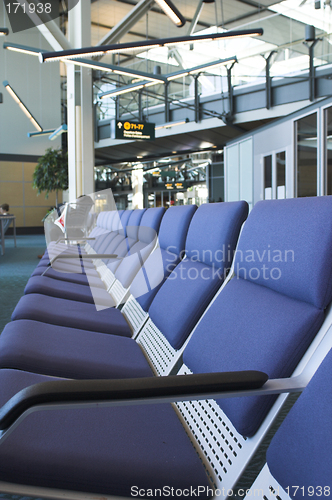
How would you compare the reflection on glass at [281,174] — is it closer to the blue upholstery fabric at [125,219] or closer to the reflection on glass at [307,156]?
the reflection on glass at [307,156]

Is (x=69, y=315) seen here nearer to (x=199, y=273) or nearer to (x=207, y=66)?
(x=199, y=273)

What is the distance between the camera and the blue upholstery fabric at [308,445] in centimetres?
59

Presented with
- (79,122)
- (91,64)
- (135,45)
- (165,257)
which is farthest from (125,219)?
(79,122)

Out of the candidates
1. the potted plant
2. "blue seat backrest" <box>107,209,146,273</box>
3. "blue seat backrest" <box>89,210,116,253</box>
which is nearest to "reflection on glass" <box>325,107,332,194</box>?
"blue seat backrest" <box>89,210,116,253</box>

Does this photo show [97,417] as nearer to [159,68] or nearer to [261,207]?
[261,207]

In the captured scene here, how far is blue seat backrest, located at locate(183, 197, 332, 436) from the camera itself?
77 centimetres

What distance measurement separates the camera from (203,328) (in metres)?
1.06

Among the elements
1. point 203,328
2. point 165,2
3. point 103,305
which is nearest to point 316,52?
point 165,2

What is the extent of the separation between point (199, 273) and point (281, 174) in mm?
6531

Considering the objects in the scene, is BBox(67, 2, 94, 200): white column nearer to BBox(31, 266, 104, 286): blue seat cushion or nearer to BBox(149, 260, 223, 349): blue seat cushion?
BBox(31, 266, 104, 286): blue seat cushion

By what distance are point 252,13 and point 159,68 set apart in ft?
14.1

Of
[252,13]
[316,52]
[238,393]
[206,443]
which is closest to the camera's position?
[238,393]

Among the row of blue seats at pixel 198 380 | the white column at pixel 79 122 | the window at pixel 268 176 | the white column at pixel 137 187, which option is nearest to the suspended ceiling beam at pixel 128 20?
the white column at pixel 79 122

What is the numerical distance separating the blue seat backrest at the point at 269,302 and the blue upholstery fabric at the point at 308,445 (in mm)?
91
